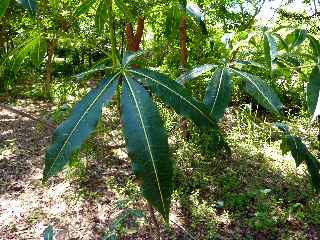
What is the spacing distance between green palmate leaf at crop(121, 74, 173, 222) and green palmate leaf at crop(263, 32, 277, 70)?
1.42 feet

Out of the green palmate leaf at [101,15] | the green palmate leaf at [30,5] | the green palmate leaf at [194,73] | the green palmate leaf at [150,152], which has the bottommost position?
the green palmate leaf at [150,152]

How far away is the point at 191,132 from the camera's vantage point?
16.1ft

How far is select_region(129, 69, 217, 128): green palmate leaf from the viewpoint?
672 millimetres

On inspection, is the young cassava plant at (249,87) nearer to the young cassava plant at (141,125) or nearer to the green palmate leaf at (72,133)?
the young cassava plant at (141,125)

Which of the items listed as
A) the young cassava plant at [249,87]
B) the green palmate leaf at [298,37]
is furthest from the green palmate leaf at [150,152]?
the green palmate leaf at [298,37]

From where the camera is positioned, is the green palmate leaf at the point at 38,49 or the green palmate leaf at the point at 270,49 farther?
the green palmate leaf at the point at 38,49

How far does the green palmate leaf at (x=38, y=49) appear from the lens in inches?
47.1

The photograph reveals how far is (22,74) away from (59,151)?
27.9ft

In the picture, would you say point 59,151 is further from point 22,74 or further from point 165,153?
point 22,74

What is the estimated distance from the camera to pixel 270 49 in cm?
97

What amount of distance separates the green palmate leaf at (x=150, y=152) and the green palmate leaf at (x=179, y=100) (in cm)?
5

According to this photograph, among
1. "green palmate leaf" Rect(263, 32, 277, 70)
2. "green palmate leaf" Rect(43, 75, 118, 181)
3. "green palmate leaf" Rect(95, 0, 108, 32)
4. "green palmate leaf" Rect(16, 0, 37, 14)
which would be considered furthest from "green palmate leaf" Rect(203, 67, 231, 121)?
"green palmate leaf" Rect(95, 0, 108, 32)

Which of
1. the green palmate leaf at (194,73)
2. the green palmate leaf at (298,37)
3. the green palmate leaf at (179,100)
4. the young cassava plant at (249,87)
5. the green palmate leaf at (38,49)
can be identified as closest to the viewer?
the green palmate leaf at (179,100)

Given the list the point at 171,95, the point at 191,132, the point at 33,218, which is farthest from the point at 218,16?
the point at 171,95
